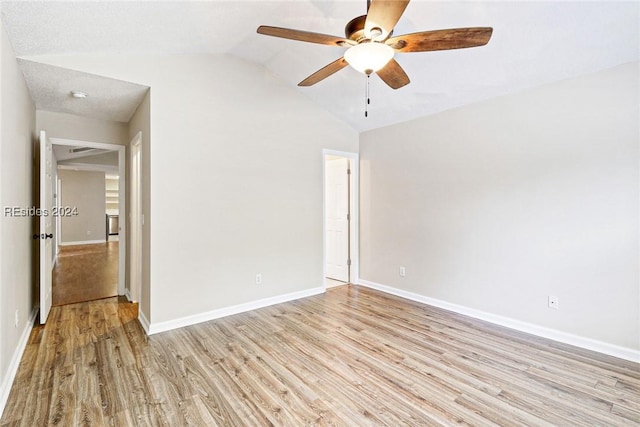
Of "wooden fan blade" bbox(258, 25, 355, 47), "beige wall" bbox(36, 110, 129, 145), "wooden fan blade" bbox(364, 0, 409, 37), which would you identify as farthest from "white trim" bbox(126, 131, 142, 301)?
"wooden fan blade" bbox(364, 0, 409, 37)

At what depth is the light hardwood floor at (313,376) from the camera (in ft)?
6.41

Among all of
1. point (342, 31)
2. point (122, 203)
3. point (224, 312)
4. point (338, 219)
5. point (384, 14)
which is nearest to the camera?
point (384, 14)

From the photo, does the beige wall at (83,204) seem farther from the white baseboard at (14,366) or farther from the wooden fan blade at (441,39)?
the wooden fan blade at (441,39)

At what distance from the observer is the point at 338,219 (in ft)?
17.4

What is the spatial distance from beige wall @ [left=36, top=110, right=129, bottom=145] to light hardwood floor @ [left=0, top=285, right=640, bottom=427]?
2.24 m

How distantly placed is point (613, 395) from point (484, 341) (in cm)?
96

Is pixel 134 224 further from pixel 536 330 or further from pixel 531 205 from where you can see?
pixel 536 330

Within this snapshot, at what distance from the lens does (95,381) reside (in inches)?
90.5

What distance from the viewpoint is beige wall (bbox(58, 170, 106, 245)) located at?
373 inches

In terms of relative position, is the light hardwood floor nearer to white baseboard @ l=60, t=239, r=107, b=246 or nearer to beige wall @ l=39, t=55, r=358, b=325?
beige wall @ l=39, t=55, r=358, b=325

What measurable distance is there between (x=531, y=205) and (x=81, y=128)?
540 centimetres

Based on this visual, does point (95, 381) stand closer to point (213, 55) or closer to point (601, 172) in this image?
point (213, 55)

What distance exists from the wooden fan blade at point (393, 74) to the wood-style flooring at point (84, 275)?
15.3 feet

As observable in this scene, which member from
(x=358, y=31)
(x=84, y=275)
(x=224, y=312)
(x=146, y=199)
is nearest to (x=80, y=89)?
(x=146, y=199)
